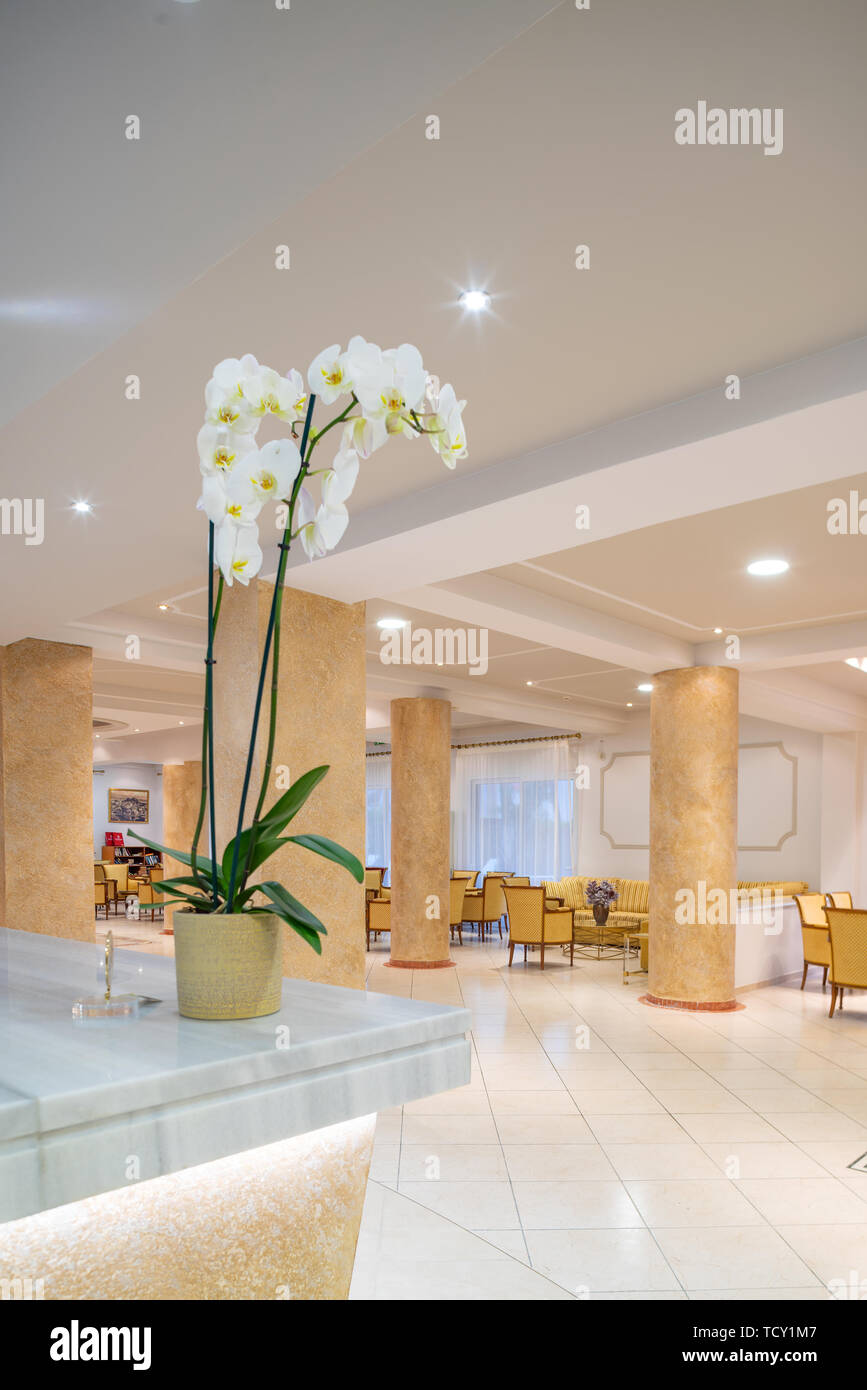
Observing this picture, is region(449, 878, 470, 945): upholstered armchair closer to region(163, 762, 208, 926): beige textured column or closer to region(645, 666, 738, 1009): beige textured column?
region(645, 666, 738, 1009): beige textured column

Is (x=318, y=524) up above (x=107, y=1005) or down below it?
above

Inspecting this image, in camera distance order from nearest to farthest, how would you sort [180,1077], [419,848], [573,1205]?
1. [180,1077]
2. [573,1205]
3. [419,848]

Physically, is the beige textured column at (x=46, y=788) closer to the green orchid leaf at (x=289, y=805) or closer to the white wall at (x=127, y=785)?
the green orchid leaf at (x=289, y=805)

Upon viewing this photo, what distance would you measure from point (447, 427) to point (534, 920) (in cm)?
968

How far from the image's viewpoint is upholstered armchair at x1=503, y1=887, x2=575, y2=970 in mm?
10227

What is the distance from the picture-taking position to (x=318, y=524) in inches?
40.8

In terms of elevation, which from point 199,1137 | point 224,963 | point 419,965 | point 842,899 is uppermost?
point 224,963

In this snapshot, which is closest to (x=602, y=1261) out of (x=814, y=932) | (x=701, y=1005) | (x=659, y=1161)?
(x=659, y=1161)

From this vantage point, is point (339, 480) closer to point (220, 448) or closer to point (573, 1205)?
point (220, 448)

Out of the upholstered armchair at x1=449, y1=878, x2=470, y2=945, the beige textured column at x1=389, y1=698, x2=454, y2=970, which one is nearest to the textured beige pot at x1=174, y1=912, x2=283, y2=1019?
the beige textured column at x1=389, y1=698, x2=454, y2=970

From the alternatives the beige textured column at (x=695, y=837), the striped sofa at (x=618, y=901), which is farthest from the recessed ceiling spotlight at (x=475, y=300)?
the striped sofa at (x=618, y=901)

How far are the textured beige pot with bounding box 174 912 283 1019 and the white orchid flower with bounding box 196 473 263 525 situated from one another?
1.58 ft

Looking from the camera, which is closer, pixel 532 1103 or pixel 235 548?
pixel 235 548
